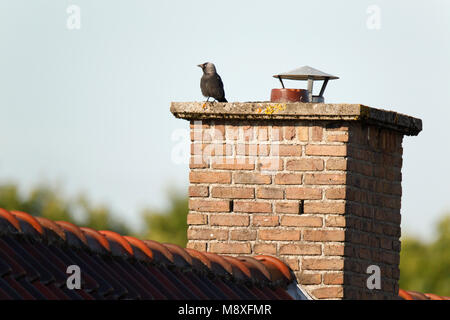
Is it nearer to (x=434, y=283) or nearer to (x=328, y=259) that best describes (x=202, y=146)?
(x=328, y=259)

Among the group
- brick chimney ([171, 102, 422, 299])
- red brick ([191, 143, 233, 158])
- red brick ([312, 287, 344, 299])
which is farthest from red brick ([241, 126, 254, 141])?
red brick ([312, 287, 344, 299])

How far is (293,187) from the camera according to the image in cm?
895

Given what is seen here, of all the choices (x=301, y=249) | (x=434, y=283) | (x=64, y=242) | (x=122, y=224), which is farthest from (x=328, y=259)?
(x=122, y=224)

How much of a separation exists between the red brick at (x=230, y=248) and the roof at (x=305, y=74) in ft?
5.11

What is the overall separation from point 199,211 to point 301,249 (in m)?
0.85

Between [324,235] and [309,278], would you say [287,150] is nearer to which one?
[324,235]

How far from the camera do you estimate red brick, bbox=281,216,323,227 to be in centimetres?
889

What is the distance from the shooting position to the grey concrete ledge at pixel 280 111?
29.2ft

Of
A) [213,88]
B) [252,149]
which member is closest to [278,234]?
[252,149]

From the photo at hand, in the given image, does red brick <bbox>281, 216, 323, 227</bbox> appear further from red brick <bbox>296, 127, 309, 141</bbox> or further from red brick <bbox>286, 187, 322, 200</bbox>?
red brick <bbox>296, 127, 309, 141</bbox>

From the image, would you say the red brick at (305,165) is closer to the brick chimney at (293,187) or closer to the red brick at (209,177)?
the brick chimney at (293,187)

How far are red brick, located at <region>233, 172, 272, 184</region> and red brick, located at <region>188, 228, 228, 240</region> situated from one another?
1.34ft
